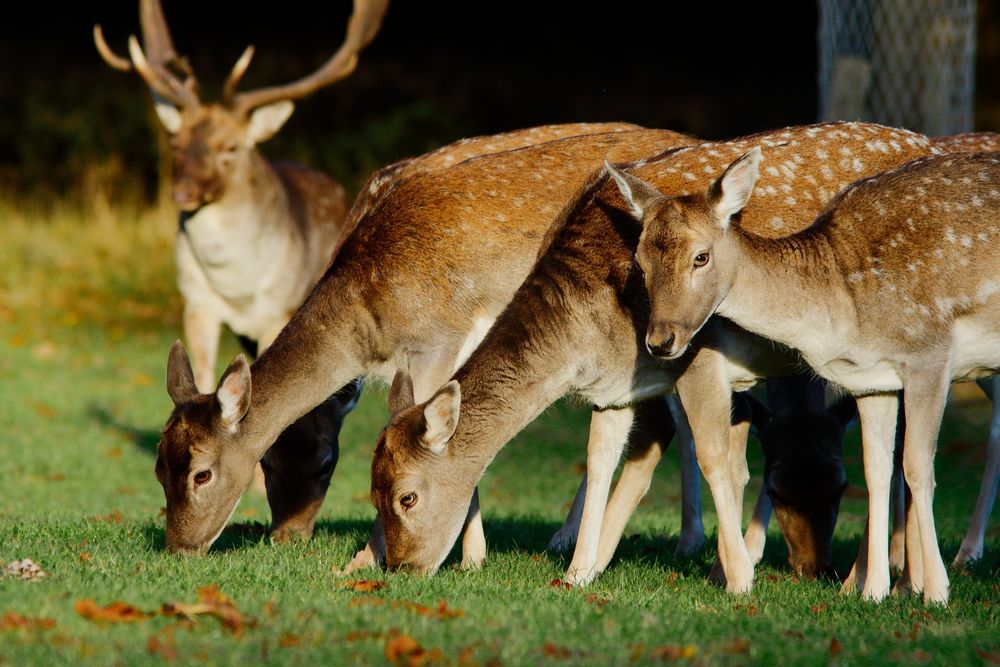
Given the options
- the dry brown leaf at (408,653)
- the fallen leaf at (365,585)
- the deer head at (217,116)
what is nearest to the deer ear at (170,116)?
the deer head at (217,116)

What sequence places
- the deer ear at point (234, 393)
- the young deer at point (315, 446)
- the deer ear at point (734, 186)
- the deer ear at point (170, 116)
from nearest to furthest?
the deer ear at point (734, 186), the deer ear at point (234, 393), the young deer at point (315, 446), the deer ear at point (170, 116)

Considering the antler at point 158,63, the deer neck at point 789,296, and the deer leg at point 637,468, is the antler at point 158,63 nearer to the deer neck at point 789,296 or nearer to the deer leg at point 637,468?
the deer leg at point 637,468

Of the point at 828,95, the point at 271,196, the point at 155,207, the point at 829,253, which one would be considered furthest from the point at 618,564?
the point at 155,207

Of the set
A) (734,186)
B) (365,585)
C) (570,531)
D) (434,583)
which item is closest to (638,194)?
(734,186)

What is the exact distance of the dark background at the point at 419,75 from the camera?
21.7 metres

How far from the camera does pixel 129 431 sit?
12.6 m

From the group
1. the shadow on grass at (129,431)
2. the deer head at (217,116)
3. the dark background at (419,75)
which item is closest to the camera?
the deer head at (217,116)

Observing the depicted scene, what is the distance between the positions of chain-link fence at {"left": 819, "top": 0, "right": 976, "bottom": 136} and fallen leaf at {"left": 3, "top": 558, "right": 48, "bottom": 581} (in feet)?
26.7

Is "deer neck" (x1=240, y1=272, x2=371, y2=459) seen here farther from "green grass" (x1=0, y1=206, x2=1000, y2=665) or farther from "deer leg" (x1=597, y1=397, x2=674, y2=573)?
"deer leg" (x1=597, y1=397, x2=674, y2=573)

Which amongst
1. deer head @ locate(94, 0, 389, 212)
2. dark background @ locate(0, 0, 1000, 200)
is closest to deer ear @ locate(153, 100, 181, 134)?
deer head @ locate(94, 0, 389, 212)

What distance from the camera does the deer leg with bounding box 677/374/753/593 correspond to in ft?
21.5

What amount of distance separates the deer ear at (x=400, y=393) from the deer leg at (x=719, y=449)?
122 cm

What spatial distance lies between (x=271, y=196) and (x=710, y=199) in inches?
232

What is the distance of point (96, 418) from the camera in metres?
13.0
